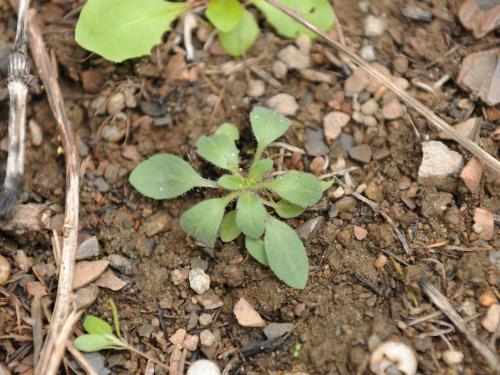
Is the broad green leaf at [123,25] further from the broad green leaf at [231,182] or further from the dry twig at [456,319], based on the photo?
the dry twig at [456,319]

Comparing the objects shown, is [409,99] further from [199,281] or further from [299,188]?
[199,281]

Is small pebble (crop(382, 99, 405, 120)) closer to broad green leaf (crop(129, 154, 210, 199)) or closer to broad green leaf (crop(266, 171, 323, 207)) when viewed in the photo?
broad green leaf (crop(266, 171, 323, 207))

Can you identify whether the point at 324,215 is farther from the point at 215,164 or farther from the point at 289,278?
the point at 215,164

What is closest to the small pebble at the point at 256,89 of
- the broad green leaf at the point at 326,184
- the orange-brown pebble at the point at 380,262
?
the broad green leaf at the point at 326,184

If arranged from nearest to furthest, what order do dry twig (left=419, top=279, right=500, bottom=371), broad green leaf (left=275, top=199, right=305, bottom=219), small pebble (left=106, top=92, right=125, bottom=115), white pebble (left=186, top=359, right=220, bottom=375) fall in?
dry twig (left=419, top=279, right=500, bottom=371) < white pebble (left=186, top=359, right=220, bottom=375) < broad green leaf (left=275, top=199, right=305, bottom=219) < small pebble (left=106, top=92, right=125, bottom=115)

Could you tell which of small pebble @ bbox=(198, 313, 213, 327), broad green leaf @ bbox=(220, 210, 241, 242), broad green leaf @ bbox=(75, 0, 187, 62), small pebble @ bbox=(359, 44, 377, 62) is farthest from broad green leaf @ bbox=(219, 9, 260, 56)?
small pebble @ bbox=(198, 313, 213, 327)
